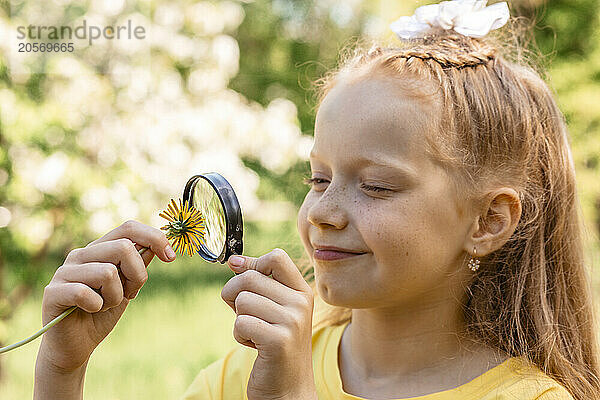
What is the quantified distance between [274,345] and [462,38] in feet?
3.62

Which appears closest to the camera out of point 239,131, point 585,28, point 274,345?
point 274,345

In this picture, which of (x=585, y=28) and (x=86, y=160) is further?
(x=585, y=28)

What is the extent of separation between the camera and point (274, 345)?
151 centimetres

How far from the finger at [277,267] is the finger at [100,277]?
0.26 meters

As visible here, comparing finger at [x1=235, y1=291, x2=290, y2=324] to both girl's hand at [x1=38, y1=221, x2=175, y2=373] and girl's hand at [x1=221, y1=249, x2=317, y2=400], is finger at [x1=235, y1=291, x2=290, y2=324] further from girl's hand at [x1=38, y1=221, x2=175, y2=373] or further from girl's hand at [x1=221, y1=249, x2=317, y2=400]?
girl's hand at [x1=38, y1=221, x2=175, y2=373]

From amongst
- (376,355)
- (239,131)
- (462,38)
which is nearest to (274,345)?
(376,355)

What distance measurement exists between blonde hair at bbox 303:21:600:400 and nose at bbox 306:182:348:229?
27cm

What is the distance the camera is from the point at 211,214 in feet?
5.33

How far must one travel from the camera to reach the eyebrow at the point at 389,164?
5.64 feet

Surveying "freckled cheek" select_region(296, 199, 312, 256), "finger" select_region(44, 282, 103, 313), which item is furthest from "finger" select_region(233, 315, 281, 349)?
"freckled cheek" select_region(296, 199, 312, 256)

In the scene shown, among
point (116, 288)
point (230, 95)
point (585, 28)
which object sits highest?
point (585, 28)

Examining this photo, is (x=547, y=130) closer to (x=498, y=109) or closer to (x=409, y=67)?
(x=498, y=109)

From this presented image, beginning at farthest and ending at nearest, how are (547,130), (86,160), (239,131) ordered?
1. (239,131)
2. (86,160)
3. (547,130)

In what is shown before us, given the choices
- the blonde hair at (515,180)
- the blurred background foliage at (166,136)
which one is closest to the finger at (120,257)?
the blonde hair at (515,180)
